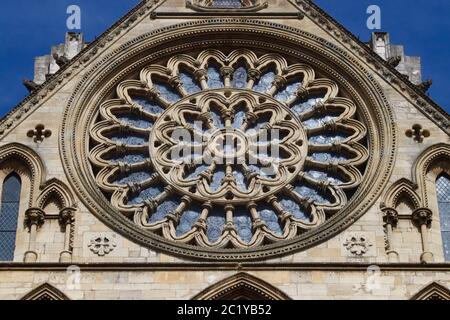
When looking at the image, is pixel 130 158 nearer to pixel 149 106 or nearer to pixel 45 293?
pixel 149 106

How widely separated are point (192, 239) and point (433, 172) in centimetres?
458

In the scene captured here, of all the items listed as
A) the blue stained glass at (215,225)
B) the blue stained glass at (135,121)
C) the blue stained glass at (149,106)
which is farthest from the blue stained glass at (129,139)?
the blue stained glass at (215,225)

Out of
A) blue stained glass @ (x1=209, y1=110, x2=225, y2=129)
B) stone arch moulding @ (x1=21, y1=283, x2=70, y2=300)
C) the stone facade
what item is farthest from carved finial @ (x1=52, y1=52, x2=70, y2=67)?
stone arch moulding @ (x1=21, y1=283, x2=70, y2=300)

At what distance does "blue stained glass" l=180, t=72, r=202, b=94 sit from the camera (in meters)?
37.8

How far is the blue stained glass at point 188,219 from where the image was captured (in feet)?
115

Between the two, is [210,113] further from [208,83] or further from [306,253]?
[306,253]

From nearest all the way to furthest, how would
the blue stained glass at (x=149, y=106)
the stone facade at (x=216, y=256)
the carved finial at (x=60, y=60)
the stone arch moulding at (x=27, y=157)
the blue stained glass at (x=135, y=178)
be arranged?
the stone facade at (x=216, y=256) < the stone arch moulding at (x=27, y=157) < the blue stained glass at (x=135, y=178) < the blue stained glass at (x=149, y=106) < the carved finial at (x=60, y=60)

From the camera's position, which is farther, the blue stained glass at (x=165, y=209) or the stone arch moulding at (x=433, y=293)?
the blue stained glass at (x=165, y=209)

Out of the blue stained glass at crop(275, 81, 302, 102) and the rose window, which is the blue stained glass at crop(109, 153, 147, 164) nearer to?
the rose window

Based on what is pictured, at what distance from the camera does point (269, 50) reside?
38438 millimetres

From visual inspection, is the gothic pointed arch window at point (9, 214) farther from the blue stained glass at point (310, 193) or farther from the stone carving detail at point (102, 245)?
the blue stained glass at point (310, 193)

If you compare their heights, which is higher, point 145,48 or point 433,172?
point 145,48

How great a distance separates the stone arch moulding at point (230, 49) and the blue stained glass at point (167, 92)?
0.20 meters
